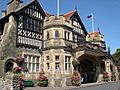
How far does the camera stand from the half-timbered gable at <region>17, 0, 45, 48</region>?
933 inches

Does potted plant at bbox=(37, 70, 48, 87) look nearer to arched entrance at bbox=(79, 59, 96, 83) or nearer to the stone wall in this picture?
the stone wall

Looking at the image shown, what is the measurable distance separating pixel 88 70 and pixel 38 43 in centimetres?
→ 1005

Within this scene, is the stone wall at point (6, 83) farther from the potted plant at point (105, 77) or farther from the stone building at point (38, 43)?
the potted plant at point (105, 77)

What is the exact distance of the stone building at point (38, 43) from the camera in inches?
893

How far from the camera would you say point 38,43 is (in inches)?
1006

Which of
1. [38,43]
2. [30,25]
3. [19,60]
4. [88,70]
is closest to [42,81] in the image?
[19,60]

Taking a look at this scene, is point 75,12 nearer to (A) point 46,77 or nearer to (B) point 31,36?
(B) point 31,36

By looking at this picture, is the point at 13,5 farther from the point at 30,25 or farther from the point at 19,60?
the point at 19,60

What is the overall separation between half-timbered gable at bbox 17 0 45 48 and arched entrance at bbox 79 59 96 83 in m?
8.29

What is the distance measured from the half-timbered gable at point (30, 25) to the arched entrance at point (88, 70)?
27.2 ft

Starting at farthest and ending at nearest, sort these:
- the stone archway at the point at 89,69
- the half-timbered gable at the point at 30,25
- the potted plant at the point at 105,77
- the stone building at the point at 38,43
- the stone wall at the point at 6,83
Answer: the potted plant at the point at 105,77 → the stone archway at the point at 89,69 → the half-timbered gable at the point at 30,25 → the stone building at the point at 38,43 → the stone wall at the point at 6,83

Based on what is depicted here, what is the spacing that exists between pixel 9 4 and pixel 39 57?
7.40 metres

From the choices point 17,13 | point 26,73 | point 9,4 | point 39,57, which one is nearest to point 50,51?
point 39,57

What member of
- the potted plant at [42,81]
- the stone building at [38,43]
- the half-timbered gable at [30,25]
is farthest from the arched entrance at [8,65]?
the potted plant at [42,81]
